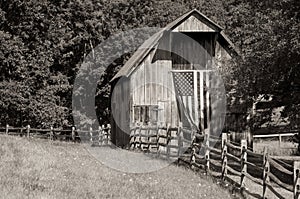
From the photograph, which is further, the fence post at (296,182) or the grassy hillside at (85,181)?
the grassy hillside at (85,181)

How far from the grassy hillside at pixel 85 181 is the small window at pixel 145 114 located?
9.84 meters

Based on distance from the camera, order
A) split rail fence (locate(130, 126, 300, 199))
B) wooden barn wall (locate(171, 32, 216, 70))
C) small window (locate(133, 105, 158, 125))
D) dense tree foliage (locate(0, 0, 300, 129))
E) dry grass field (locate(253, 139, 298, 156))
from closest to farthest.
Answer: split rail fence (locate(130, 126, 300, 199)), small window (locate(133, 105, 158, 125)), wooden barn wall (locate(171, 32, 216, 70)), dry grass field (locate(253, 139, 298, 156)), dense tree foliage (locate(0, 0, 300, 129))

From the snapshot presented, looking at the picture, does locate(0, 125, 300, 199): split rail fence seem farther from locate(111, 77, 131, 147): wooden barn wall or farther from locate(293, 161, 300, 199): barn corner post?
locate(111, 77, 131, 147): wooden barn wall

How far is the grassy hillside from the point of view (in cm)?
1206

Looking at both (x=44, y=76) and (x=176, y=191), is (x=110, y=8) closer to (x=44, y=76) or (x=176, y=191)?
(x=44, y=76)

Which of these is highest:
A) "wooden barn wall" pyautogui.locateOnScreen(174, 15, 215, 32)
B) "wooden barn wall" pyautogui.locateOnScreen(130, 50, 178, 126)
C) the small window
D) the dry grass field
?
"wooden barn wall" pyautogui.locateOnScreen(174, 15, 215, 32)

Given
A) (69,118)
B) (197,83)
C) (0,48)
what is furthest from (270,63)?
(69,118)

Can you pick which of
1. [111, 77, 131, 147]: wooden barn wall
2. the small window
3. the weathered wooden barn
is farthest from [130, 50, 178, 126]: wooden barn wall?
[111, 77, 131, 147]: wooden barn wall

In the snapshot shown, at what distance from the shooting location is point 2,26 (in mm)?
40469

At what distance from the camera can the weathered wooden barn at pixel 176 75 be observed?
90.4 feet

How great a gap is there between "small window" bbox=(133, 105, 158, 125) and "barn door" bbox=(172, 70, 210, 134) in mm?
1394

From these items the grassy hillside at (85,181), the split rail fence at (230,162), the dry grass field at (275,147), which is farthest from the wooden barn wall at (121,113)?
the grassy hillside at (85,181)

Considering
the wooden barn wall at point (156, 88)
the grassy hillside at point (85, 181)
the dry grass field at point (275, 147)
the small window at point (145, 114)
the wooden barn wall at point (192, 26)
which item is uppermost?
the wooden barn wall at point (192, 26)

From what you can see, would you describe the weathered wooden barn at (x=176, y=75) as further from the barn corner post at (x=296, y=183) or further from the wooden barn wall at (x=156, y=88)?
the barn corner post at (x=296, y=183)
